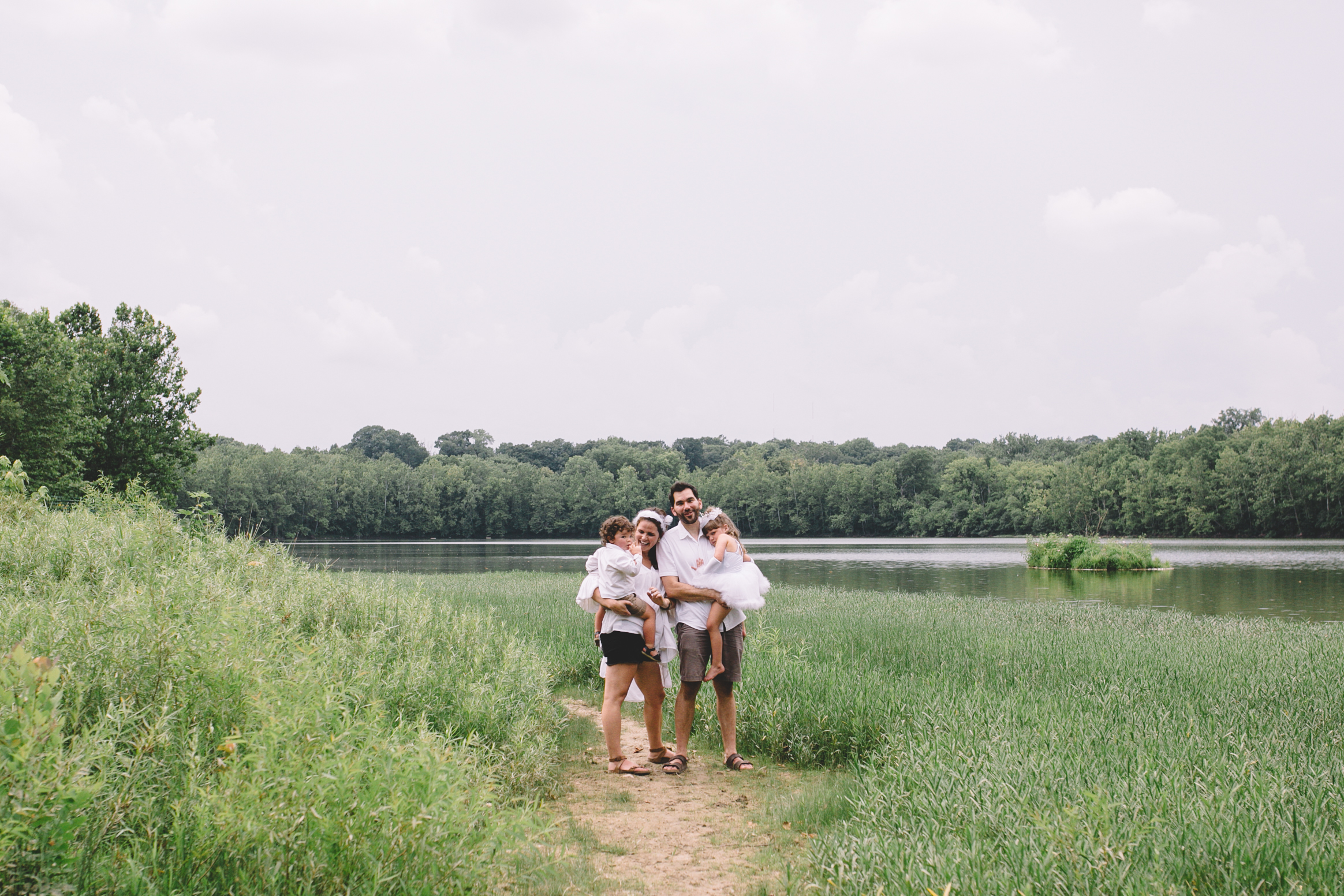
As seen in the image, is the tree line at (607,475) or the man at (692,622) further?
the tree line at (607,475)

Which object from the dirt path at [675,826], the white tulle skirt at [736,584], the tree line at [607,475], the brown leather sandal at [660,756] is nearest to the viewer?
the dirt path at [675,826]

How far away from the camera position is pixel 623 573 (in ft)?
20.0

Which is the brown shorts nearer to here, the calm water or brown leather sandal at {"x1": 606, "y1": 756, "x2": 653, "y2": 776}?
brown leather sandal at {"x1": 606, "y1": 756, "x2": 653, "y2": 776}

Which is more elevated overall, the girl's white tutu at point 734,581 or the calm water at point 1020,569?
the girl's white tutu at point 734,581

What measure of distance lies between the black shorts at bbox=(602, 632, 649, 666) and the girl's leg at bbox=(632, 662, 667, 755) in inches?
5.1

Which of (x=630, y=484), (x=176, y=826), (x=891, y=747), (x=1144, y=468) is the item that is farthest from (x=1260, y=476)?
(x=176, y=826)

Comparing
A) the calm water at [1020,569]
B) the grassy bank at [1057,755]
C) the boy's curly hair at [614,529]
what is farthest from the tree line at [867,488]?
the boy's curly hair at [614,529]

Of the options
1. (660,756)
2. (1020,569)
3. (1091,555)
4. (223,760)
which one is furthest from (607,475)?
(223,760)

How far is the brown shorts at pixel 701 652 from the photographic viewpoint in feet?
20.2

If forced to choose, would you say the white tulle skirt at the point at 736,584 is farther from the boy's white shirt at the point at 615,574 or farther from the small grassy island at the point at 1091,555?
the small grassy island at the point at 1091,555

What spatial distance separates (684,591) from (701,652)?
0.51 metres

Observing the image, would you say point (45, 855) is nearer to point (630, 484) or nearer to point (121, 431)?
point (121, 431)

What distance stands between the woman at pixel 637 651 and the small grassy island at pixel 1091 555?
3498 centimetres

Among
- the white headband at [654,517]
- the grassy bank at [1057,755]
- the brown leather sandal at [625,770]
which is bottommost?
the brown leather sandal at [625,770]
